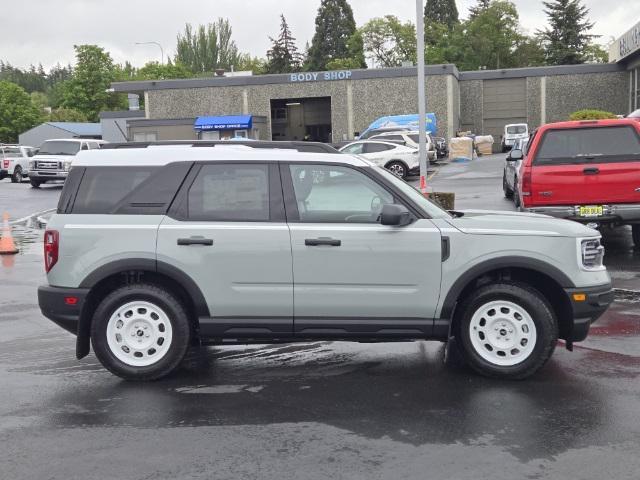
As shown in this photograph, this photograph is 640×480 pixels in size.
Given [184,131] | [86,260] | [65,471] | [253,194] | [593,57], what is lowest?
[65,471]

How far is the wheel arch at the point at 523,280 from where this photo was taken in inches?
232

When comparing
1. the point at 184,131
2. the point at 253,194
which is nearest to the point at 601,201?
the point at 253,194

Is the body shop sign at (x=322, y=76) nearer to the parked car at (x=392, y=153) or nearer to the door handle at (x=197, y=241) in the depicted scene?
the parked car at (x=392, y=153)

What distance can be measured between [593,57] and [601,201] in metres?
93.3

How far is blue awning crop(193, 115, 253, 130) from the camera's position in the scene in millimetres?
48781

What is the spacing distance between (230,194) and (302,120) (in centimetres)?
5321

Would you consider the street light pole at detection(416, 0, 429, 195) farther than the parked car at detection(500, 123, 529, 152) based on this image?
No

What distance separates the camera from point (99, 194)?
6.15 m

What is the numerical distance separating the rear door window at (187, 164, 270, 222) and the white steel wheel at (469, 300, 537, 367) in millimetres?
1872

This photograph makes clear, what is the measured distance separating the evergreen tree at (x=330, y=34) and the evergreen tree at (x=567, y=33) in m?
31.0

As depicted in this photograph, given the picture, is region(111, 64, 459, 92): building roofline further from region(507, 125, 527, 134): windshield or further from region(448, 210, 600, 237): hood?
region(448, 210, 600, 237): hood

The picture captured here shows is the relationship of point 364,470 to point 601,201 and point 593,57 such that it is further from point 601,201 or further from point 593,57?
point 593,57

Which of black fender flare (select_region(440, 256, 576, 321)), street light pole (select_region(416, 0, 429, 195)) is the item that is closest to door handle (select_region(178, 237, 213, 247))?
black fender flare (select_region(440, 256, 576, 321))

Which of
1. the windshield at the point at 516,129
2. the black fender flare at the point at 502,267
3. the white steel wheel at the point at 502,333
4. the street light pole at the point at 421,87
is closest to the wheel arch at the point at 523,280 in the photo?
the black fender flare at the point at 502,267
